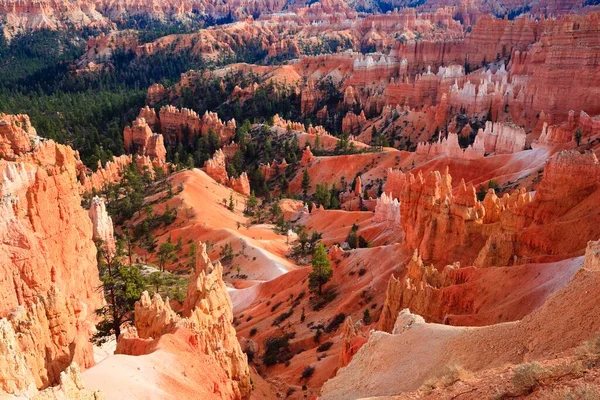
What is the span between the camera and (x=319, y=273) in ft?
115

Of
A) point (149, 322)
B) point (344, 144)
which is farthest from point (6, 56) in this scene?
point (149, 322)

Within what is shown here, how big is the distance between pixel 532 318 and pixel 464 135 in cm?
6996

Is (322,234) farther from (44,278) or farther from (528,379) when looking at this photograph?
(528,379)

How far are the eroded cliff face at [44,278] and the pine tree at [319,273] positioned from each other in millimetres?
13115

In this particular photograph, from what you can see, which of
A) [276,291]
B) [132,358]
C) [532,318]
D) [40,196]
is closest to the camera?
[532,318]

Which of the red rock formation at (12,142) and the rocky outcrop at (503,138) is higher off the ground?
the red rock formation at (12,142)

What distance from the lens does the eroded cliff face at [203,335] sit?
Answer: 1898 cm

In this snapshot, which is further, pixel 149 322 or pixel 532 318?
pixel 149 322

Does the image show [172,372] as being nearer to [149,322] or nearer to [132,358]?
[132,358]

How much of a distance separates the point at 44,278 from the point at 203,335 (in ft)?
35.4

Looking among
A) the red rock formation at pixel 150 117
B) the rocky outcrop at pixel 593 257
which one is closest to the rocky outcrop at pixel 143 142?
the red rock formation at pixel 150 117

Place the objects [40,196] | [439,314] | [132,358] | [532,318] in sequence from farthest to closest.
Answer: [40,196] → [439,314] → [132,358] → [532,318]

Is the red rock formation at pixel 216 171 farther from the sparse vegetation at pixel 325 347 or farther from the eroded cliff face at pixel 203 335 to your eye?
the eroded cliff face at pixel 203 335

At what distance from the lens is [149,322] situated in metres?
21.1
